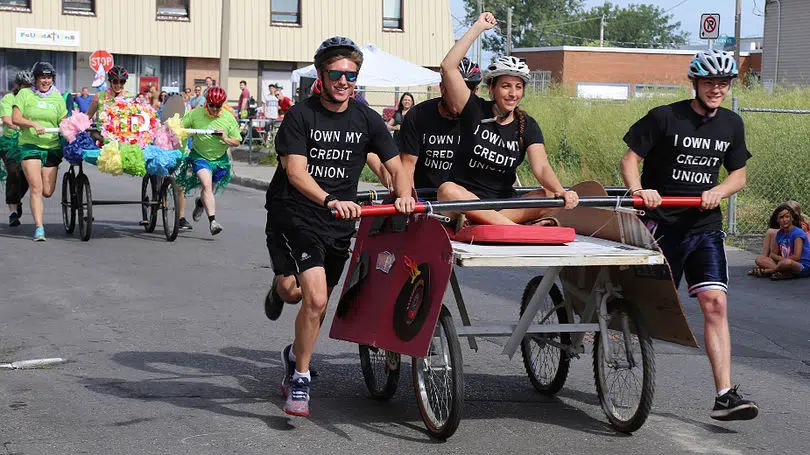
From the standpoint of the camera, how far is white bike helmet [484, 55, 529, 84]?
674cm

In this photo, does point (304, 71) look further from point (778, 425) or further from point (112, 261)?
point (778, 425)

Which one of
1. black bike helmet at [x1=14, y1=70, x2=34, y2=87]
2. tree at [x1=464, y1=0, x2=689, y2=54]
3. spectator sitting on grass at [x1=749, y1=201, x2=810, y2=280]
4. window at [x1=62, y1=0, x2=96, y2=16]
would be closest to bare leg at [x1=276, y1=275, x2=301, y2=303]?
spectator sitting on grass at [x1=749, y1=201, x2=810, y2=280]

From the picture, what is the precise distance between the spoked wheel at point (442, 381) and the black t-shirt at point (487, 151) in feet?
3.48

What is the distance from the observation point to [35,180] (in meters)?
14.5

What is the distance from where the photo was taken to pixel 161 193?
15203mm

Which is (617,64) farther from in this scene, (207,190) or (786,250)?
(786,250)

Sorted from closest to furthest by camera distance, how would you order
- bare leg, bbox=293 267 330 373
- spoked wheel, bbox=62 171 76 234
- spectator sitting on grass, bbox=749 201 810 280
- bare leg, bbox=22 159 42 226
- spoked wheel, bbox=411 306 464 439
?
spoked wheel, bbox=411 306 464 439, bare leg, bbox=293 267 330 373, spectator sitting on grass, bbox=749 201 810 280, bare leg, bbox=22 159 42 226, spoked wheel, bbox=62 171 76 234

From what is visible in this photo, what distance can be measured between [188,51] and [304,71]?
18.0 m

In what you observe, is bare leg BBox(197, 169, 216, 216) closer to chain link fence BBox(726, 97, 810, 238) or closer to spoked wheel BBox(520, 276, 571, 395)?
chain link fence BBox(726, 97, 810, 238)

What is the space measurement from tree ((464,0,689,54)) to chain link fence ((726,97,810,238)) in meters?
87.9

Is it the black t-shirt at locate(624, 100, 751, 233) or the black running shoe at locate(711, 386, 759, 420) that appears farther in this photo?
the black t-shirt at locate(624, 100, 751, 233)

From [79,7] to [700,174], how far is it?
42808 mm

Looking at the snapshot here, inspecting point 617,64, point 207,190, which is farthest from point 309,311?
point 617,64

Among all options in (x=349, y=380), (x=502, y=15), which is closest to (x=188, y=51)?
(x=349, y=380)
